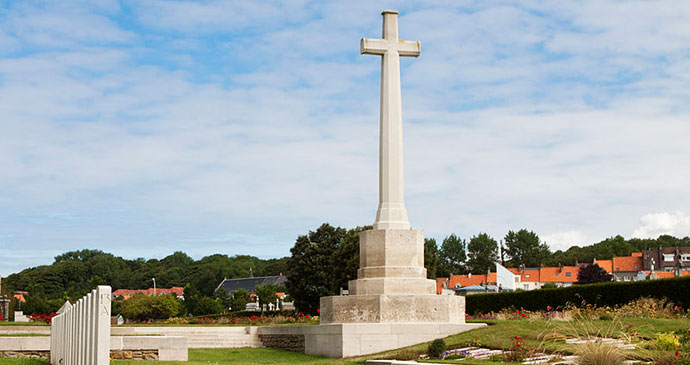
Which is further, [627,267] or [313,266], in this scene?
[627,267]

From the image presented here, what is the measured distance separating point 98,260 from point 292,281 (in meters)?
98.9

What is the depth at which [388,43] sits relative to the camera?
2009cm

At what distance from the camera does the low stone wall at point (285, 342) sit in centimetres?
1933

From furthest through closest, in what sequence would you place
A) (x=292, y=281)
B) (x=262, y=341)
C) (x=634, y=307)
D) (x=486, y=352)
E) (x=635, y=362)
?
1. (x=292, y=281)
2. (x=262, y=341)
3. (x=634, y=307)
4. (x=486, y=352)
5. (x=635, y=362)

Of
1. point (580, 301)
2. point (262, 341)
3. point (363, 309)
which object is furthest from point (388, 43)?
point (580, 301)

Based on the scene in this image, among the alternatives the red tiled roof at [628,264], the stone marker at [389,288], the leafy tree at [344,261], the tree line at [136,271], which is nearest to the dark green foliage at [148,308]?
the leafy tree at [344,261]

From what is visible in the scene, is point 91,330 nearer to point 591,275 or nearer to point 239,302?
point 239,302

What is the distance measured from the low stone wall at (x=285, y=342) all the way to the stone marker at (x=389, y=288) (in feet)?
0.30

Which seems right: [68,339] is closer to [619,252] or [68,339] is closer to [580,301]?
[580,301]

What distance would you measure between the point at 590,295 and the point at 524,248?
121 m

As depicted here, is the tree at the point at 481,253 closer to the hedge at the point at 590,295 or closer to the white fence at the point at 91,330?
the hedge at the point at 590,295

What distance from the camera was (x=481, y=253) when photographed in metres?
136

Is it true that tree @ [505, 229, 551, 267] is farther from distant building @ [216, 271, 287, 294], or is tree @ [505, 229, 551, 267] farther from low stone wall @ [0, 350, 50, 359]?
low stone wall @ [0, 350, 50, 359]

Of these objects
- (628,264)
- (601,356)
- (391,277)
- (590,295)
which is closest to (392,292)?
(391,277)
